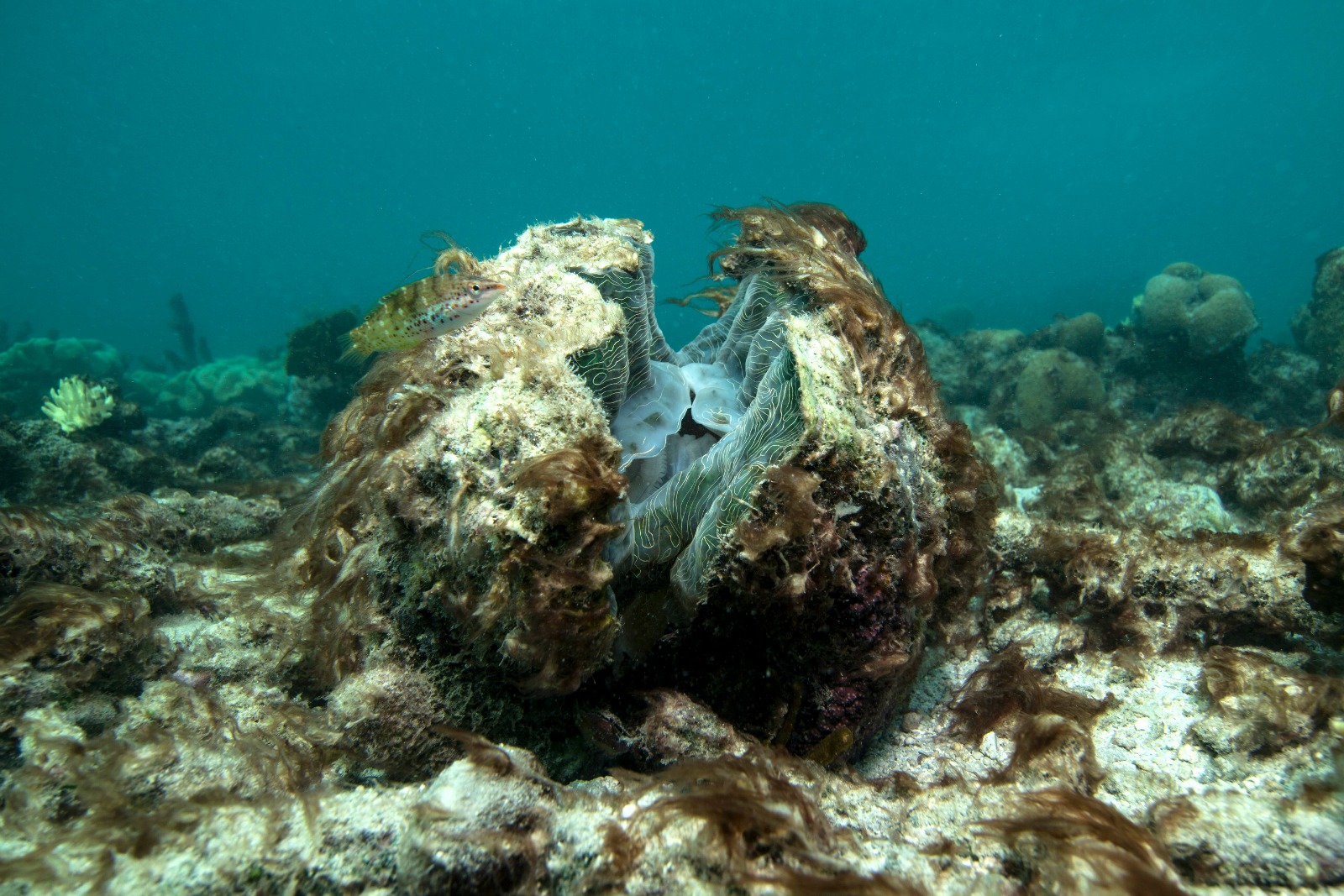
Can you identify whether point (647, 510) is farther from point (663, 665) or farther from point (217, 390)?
point (217, 390)

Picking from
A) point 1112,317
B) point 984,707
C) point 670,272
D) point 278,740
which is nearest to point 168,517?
point 278,740

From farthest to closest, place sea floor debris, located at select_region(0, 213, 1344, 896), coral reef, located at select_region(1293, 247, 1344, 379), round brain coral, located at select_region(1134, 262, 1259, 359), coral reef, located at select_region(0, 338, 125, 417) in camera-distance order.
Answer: coral reef, located at select_region(0, 338, 125, 417) < round brain coral, located at select_region(1134, 262, 1259, 359) < coral reef, located at select_region(1293, 247, 1344, 379) < sea floor debris, located at select_region(0, 213, 1344, 896)

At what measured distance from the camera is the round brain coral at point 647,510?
1.81 metres

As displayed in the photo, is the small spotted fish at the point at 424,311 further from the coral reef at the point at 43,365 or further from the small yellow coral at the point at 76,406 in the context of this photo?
the coral reef at the point at 43,365

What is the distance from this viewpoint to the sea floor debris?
1.40 metres

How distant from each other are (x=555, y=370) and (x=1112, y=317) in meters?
40.8

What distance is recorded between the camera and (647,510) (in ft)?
7.61

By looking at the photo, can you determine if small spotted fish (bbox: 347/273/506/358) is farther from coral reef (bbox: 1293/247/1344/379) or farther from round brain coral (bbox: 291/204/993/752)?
coral reef (bbox: 1293/247/1344/379)

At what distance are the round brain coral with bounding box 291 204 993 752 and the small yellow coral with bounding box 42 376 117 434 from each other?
9.84 meters

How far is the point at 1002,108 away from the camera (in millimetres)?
101375

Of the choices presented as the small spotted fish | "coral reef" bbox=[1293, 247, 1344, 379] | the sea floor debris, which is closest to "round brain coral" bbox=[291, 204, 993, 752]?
the sea floor debris

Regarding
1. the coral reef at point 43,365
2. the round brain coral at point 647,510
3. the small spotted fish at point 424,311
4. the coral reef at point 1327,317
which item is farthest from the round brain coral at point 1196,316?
the coral reef at point 43,365

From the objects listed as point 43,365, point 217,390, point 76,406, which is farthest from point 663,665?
point 43,365

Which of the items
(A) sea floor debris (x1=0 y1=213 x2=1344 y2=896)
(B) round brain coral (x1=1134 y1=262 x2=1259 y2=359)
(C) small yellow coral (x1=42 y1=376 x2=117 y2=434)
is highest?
(B) round brain coral (x1=1134 y1=262 x2=1259 y2=359)
